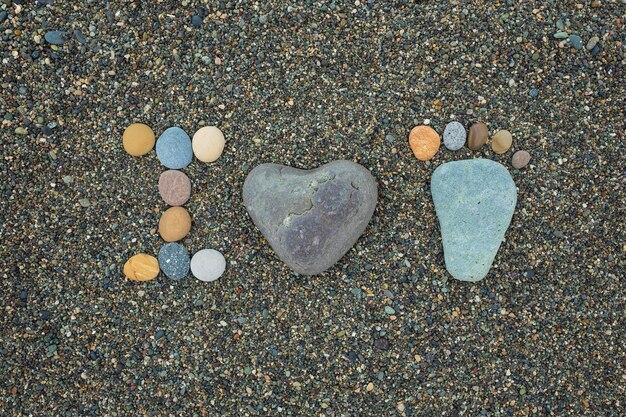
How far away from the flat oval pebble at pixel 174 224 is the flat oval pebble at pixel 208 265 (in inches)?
4.2

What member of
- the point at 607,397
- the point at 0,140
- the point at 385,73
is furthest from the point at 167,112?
the point at 607,397

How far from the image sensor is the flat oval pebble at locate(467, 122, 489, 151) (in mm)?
1976

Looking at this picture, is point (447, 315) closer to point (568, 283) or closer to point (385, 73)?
point (568, 283)

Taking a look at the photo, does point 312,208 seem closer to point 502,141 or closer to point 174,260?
point 174,260

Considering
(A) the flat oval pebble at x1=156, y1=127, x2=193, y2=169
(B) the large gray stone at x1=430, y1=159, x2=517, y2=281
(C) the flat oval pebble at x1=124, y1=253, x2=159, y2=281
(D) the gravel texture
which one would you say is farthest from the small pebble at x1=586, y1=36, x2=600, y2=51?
(C) the flat oval pebble at x1=124, y1=253, x2=159, y2=281

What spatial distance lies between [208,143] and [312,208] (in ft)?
1.58

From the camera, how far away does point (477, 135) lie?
198 centimetres

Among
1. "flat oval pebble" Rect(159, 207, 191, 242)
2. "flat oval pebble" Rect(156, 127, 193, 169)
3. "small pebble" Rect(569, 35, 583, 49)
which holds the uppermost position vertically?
"small pebble" Rect(569, 35, 583, 49)

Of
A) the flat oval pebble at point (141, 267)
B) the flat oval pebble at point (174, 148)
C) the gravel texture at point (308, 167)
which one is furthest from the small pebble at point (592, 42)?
the flat oval pebble at point (141, 267)

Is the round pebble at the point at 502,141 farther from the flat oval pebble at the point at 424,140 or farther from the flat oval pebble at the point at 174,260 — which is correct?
the flat oval pebble at the point at 174,260

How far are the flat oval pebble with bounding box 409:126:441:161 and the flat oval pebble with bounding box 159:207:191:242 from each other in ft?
3.05

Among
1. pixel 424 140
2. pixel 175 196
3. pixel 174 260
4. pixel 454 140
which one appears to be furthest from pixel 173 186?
pixel 454 140

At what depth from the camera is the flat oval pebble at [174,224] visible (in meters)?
2.01

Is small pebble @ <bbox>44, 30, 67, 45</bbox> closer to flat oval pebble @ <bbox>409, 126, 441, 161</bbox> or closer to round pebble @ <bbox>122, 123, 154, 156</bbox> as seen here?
round pebble @ <bbox>122, 123, 154, 156</bbox>
